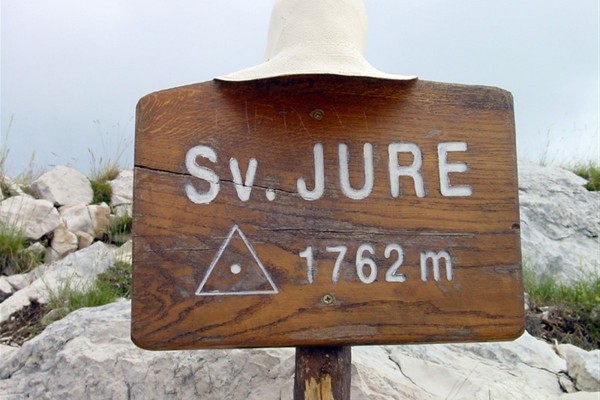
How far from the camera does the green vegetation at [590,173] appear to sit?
20.4 ft

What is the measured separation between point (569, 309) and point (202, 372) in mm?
2761

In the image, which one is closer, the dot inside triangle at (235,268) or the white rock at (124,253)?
the dot inside triangle at (235,268)

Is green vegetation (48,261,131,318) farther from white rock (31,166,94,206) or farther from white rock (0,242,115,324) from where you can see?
white rock (31,166,94,206)

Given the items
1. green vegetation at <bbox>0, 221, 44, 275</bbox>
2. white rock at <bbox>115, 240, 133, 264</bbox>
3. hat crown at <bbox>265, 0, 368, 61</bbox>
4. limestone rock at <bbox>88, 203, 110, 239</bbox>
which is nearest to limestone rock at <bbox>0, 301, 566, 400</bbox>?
hat crown at <bbox>265, 0, 368, 61</bbox>

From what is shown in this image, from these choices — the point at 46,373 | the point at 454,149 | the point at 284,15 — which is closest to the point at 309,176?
the point at 454,149

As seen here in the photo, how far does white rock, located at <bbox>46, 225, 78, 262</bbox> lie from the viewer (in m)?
4.68

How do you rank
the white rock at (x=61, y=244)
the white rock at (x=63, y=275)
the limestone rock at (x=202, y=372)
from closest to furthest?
the limestone rock at (x=202, y=372) → the white rock at (x=63, y=275) → the white rock at (x=61, y=244)

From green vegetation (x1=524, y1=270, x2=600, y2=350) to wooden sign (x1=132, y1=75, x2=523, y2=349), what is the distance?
2463 millimetres

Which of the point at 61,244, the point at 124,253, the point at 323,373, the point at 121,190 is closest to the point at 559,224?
the point at 124,253

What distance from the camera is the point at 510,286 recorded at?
4.99ft

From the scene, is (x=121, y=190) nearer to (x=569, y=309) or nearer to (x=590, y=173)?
(x=569, y=309)

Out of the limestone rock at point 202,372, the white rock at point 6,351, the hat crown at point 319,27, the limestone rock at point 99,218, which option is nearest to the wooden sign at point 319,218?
the hat crown at point 319,27

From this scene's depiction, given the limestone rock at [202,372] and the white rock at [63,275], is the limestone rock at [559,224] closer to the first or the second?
the limestone rock at [202,372]

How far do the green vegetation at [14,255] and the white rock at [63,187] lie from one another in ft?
3.45
